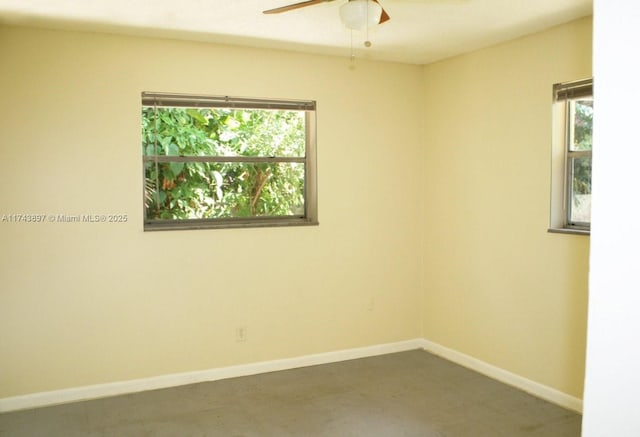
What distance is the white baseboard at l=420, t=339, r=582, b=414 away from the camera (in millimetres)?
3396

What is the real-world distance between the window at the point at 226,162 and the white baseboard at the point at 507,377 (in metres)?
1.55

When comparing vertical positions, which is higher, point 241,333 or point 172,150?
point 172,150

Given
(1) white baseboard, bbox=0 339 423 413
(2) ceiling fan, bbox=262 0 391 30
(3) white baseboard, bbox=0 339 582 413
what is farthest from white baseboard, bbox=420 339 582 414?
(2) ceiling fan, bbox=262 0 391 30

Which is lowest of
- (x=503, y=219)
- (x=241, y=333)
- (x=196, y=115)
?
(x=241, y=333)

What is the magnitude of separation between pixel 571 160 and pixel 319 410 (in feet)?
7.50

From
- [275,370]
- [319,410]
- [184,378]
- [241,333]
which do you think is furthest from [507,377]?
[184,378]

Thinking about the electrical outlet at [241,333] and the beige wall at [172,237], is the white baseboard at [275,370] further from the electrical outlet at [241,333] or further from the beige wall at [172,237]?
the electrical outlet at [241,333]

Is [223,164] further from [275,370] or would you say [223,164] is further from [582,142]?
[582,142]

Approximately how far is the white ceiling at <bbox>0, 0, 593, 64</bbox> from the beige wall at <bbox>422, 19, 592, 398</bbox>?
0.86 feet

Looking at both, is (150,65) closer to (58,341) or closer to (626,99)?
(58,341)

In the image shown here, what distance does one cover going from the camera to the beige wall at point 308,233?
11.2 feet

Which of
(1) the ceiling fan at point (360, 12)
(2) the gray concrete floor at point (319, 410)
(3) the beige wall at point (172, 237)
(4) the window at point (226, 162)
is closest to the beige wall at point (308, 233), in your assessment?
(3) the beige wall at point (172, 237)

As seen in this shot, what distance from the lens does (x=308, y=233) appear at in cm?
423

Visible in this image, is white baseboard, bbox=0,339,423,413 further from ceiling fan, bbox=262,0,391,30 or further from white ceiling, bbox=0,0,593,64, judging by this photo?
ceiling fan, bbox=262,0,391,30
